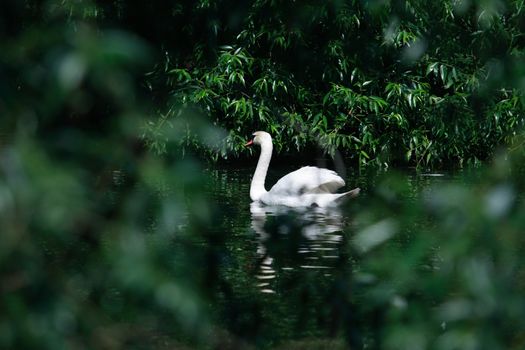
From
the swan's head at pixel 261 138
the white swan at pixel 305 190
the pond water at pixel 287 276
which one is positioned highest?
the swan's head at pixel 261 138

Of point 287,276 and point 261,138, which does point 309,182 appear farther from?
point 287,276

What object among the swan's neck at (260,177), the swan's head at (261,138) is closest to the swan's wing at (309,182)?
the swan's neck at (260,177)

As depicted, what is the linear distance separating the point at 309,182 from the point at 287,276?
4.24m

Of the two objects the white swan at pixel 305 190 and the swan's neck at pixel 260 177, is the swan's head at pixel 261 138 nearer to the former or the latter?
the swan's neck at pixel 260 177

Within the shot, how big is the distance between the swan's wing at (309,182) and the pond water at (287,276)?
0.34 m

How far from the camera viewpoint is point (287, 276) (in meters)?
5.32

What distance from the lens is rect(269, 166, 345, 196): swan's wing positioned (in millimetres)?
9617

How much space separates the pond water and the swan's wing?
0.34 m

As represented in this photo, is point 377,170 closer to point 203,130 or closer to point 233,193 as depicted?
point 233,193

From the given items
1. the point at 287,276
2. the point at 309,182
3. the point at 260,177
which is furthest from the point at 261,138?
the point at 287,276

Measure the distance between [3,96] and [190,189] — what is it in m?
0.30

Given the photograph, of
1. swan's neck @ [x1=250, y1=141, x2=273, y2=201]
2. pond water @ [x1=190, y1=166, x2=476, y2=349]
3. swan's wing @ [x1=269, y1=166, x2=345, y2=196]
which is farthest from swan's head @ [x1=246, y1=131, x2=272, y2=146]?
swan's wing @ [x1=269, y1=166, x2=345, y2=196]

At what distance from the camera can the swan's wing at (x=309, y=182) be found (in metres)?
9.62

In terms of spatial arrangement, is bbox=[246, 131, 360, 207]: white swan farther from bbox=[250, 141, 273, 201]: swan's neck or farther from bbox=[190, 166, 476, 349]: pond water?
bbox=[190, 166, 476, 349]: pond water
